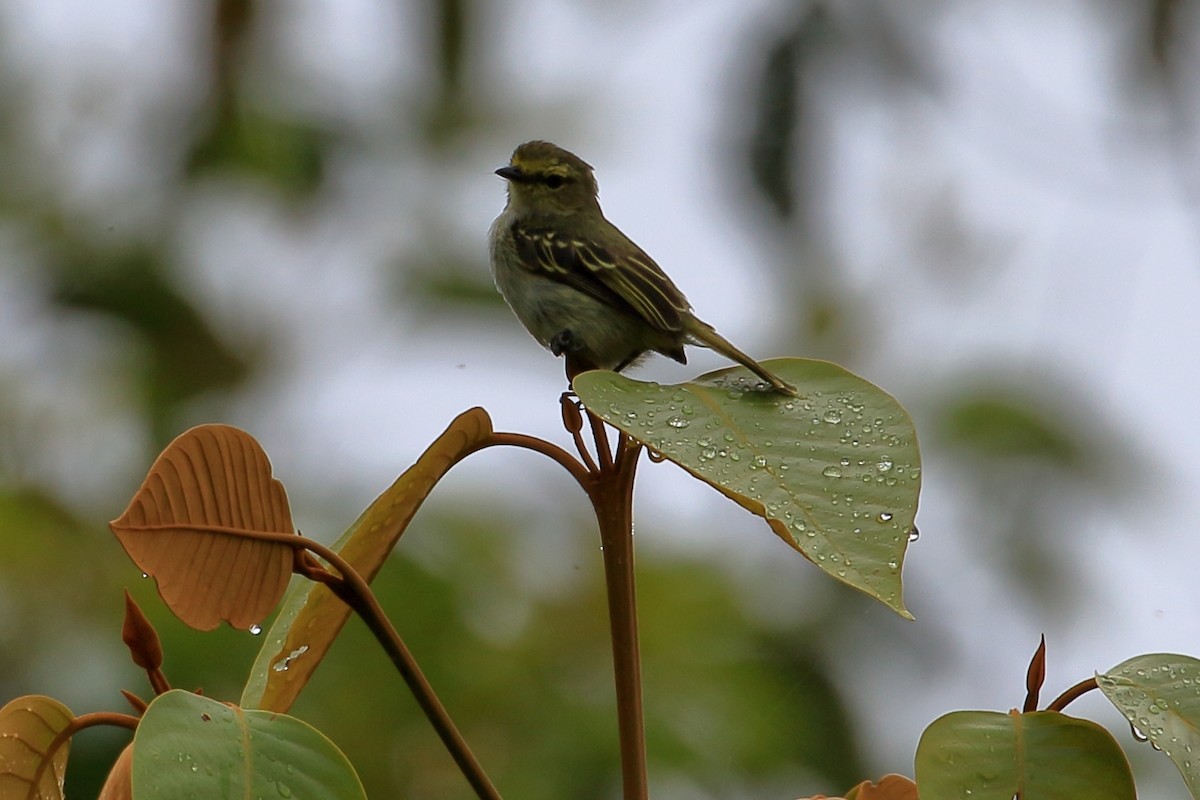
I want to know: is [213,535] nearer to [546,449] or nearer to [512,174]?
[546,449]

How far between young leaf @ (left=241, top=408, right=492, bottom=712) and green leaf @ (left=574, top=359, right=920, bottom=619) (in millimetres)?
166

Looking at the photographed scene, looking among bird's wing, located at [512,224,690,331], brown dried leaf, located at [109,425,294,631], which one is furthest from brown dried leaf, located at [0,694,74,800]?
bird's wing, located at [512,224,690,331]

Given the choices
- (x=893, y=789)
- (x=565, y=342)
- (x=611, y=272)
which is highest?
(x=611, y=272)

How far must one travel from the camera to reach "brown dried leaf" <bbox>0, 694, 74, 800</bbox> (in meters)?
1.12

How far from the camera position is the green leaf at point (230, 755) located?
93 cm

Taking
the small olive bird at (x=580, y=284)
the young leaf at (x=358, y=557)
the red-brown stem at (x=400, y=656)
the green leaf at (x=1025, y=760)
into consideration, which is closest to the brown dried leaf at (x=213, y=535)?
the red-brown stem at (x=400, y=656)

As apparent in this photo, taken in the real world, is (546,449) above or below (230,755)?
above

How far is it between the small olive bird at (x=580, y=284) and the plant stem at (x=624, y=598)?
2.40ft

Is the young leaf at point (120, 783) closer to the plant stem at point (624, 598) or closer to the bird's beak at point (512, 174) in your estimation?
the plant stem at point (624, 598)

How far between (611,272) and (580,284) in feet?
0.26

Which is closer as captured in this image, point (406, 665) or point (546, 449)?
point (406, 665)

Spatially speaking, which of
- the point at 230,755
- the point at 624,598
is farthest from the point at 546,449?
the point at 230,755

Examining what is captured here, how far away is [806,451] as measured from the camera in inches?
45.3

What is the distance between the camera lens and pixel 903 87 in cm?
382
